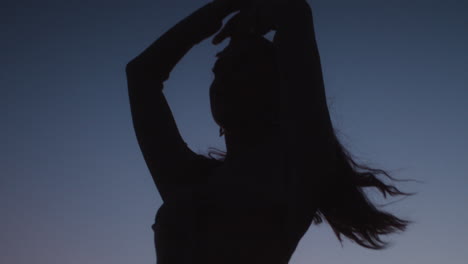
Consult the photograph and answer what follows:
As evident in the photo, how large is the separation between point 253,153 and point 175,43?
2.43 feet

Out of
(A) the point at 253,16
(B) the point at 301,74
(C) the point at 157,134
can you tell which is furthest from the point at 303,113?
(C) the point at 157,134

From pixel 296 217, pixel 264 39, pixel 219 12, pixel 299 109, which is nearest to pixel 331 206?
pixel 296 217

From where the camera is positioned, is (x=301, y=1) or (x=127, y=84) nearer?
(x=301, y=1)

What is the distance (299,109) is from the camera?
1990 millimetres

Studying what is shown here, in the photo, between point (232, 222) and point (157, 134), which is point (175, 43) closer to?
point (157, 134)

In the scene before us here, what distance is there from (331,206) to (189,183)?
71 centimetres

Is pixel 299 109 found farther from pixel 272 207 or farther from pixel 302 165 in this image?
pixel 272 207

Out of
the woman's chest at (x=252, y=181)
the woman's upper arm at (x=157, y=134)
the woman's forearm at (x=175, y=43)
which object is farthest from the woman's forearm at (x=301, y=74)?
the woman's upper arm at (x=157, y=134)

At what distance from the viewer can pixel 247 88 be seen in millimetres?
2469

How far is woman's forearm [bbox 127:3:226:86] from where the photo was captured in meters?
2.64

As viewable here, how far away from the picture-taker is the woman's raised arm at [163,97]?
2.61m

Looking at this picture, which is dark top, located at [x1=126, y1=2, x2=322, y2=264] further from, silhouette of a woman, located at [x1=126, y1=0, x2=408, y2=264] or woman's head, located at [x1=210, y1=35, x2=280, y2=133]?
woman's head, located at [x1=210, y1=35, x2=280, y2=133]

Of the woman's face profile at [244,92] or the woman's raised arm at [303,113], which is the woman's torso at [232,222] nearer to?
the woman's raised arm at [303,113]

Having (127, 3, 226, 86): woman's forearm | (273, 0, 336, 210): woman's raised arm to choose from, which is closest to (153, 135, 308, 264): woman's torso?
(273, 0, 336, 210): woman's raised arm
